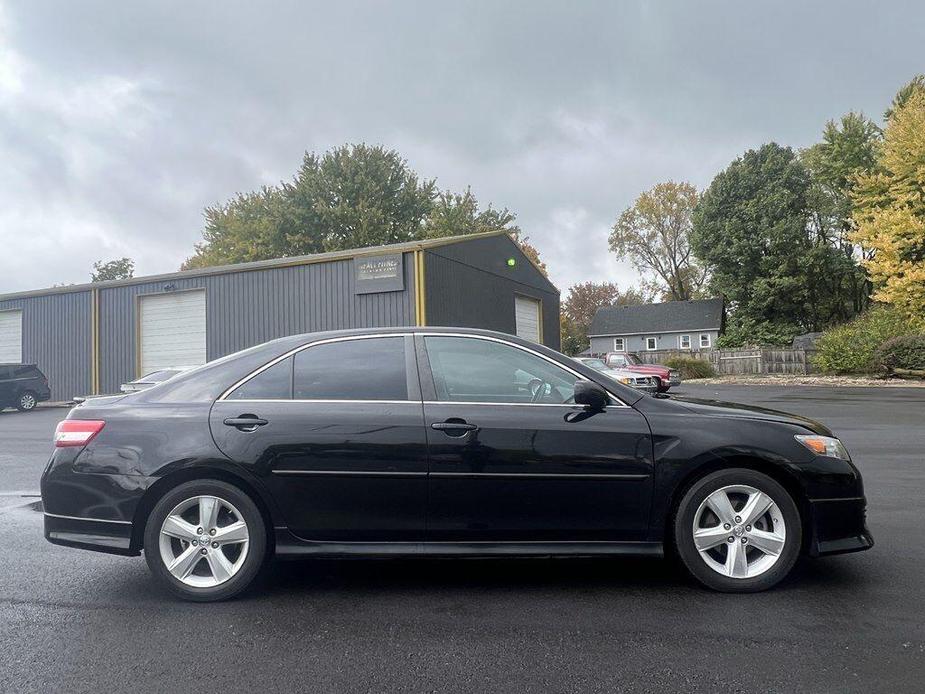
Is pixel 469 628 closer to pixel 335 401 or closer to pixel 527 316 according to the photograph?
pixel 335 401

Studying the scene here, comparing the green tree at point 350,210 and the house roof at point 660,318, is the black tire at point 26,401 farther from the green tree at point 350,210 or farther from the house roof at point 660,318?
the house roof at point 660,318

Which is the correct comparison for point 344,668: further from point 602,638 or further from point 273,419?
point 273,419

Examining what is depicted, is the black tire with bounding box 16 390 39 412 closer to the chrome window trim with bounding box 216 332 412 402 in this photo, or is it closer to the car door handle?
the chrome window trim with bounding box 216 332 412 402

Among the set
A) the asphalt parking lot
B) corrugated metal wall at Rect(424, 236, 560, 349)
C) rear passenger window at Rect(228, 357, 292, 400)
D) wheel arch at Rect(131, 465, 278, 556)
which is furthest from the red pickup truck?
wheel arch at Rect(131, 465, 278, 556)

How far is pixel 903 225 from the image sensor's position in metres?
28.4

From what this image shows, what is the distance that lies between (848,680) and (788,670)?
0.72 ft

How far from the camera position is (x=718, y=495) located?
12.3ft

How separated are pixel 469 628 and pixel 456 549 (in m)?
0.51

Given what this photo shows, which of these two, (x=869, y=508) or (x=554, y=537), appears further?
(x=869, y=508)

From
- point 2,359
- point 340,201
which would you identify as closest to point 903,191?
point 340,201

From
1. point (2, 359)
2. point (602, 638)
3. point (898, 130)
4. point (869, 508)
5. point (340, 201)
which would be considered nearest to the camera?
point (602, 638)

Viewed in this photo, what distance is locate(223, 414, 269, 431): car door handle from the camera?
3.82 metres

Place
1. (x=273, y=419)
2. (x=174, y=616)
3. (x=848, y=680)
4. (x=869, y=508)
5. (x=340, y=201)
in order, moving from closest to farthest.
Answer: (x=848, y=680), (x=174, y=616), (x=273, y=419), (x=869, y=508), (x=340, y=201)

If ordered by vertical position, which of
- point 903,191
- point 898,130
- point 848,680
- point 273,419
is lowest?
point 848,680
